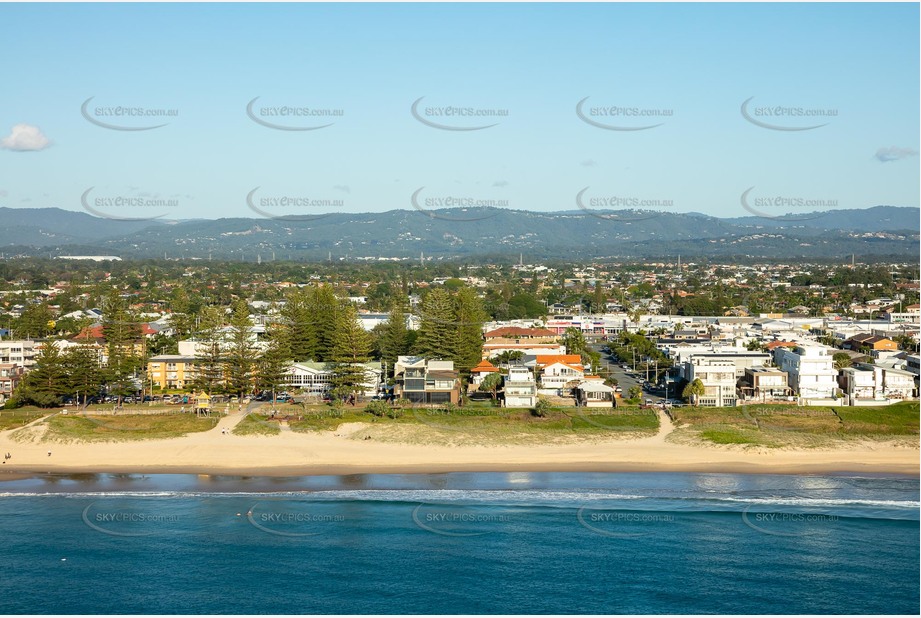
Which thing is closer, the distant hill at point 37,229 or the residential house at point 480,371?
the residential house at point 480,371

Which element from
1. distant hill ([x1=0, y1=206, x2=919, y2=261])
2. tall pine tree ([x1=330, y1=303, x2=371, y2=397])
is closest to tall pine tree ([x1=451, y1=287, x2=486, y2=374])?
tall pine tree ([x1=330, y1=303, x2=371, y2=397])

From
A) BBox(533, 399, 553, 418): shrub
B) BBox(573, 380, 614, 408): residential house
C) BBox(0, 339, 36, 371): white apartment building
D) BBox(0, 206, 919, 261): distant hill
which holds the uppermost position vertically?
BBox(0, 206, 919, 261): distant hill

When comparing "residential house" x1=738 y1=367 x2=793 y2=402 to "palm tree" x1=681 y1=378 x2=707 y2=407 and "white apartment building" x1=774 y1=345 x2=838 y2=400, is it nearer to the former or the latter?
"white apartment building" x1=774 y1=345 x2=838 y2=400

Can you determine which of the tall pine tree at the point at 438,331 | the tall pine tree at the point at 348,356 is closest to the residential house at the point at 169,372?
the tall pine tree at the point at 348,356

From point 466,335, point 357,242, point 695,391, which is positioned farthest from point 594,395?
point 357,242

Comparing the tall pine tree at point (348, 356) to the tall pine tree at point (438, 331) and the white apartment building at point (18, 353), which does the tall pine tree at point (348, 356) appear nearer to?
the tall pine tree at point (438, 331)

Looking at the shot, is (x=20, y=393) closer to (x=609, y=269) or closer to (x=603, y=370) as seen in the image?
(x=603, y=370)

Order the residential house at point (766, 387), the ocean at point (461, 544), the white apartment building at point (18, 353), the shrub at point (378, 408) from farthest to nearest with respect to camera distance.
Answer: the white apartment building at point (18, 353) < the residential house at point (766, 387) < the shrub at point (378, 408) < the ocean at point (461, 544)

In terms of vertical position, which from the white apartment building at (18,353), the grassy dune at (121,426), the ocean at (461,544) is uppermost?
the white apartment building at (18,353)
